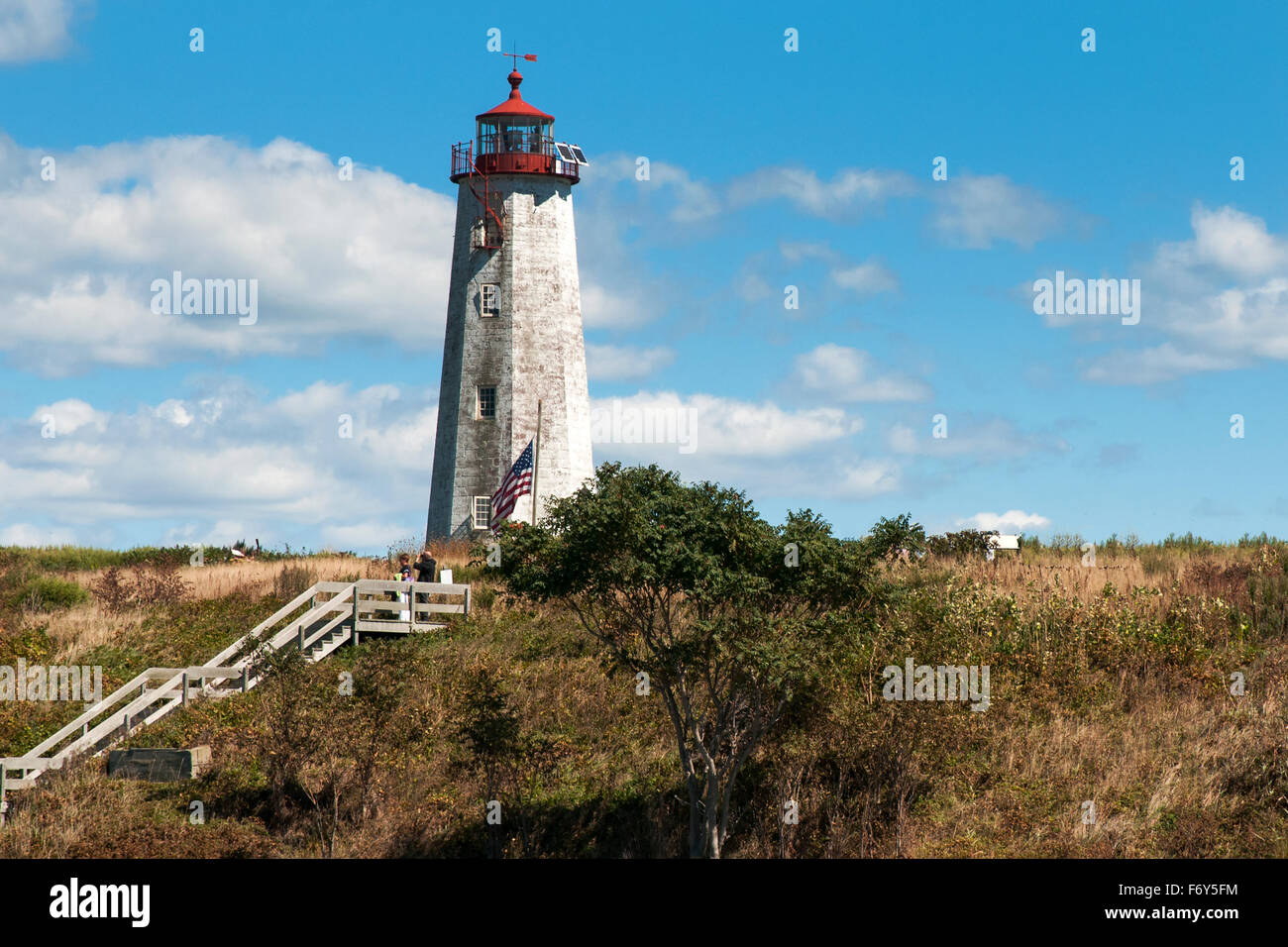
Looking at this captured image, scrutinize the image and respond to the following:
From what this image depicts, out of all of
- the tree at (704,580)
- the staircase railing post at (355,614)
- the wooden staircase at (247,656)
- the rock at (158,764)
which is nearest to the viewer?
the tree at (704,580)

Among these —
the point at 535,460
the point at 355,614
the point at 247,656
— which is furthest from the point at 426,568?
the point at 535,460

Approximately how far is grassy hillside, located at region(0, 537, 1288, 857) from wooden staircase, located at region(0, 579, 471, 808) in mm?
535

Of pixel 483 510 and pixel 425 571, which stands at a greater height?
pixel 483 510

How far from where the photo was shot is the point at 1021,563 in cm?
3497

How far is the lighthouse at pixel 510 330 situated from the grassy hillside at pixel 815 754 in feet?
49.6

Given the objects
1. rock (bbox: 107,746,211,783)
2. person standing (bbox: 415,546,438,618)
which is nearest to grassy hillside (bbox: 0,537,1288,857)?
rock (bbox: 107,746,211,783)

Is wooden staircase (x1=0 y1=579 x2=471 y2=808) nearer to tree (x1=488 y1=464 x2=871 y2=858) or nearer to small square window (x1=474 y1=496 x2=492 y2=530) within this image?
tree (x1=488 y1=464 x2=871 y2=858)

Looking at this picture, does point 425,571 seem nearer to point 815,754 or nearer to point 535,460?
point 535,460

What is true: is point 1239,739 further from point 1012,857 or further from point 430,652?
point 430,652

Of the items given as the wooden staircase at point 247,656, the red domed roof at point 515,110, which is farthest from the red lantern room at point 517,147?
the wooden staircase at point 247,656

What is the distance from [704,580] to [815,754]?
5070 millimetres

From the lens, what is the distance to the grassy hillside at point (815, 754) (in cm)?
2331

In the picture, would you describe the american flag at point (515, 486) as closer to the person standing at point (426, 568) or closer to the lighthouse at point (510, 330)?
the lighthouse at point (510, 330)

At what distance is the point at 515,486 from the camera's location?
146ft
